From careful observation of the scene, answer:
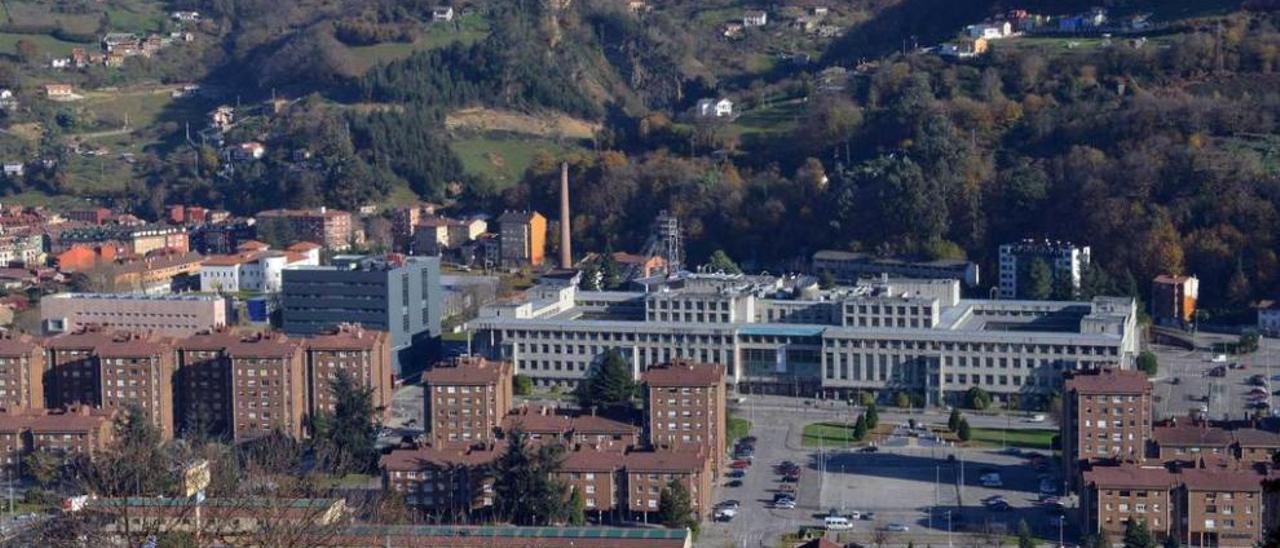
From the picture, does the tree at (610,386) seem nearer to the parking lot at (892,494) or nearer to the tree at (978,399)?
the parking lot at (892,494)

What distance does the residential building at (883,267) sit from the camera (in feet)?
79.7

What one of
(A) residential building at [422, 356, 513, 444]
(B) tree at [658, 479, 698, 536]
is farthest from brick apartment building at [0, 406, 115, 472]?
(B) tree at [658, 479, 698, 536]

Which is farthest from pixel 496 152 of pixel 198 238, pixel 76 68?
pixel 76 68

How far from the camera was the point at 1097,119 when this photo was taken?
26.6 meters

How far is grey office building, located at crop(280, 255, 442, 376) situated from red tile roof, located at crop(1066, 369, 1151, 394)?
286 inches

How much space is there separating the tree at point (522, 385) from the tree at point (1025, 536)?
673 cm

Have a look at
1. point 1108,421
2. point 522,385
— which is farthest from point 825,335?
point 1108,421

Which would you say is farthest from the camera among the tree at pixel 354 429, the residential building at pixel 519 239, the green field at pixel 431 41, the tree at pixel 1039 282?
the green field at pixel 431 41

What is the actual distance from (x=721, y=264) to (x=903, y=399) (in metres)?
6.92

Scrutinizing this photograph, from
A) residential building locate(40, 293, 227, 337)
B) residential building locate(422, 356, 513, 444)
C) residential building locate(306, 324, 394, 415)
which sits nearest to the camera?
residential building locate(422, 356, 513, 444)

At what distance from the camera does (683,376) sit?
1544cm

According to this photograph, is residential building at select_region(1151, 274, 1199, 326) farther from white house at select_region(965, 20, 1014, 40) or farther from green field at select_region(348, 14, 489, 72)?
green field at select_region(348, 14, 489, 72)

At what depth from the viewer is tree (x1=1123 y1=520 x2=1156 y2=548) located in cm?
1253

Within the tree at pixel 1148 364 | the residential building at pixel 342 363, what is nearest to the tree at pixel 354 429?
the residential building at pixel 342 363
